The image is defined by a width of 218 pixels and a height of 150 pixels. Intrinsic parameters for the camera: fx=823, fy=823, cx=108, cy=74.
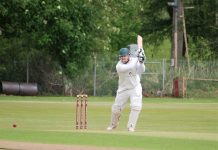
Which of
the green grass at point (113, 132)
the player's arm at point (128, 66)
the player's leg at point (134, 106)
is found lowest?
the green grass at point (113, 132)

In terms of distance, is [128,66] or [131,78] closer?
[128,66]

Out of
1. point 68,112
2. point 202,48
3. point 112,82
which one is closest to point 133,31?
point 202,48

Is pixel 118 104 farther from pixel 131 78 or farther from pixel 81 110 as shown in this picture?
pixel 81 110

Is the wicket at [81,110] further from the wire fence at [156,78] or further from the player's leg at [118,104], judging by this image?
the wire fence at [156,78]

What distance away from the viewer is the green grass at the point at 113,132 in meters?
16.5

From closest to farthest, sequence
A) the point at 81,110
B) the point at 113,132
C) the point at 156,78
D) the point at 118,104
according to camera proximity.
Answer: the point at 113,132 → the point at 118,104 → the point at 81,110 → the point at 156,78

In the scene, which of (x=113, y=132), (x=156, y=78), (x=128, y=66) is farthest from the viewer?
(x=156, y=78)

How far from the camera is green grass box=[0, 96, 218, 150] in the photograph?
54.0 ft

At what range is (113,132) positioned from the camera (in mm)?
19688

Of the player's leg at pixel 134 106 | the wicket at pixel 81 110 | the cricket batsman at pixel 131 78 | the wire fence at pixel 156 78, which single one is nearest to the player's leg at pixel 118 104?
the cricket batsman at pixel 131 78

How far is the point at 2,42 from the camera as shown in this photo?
53281mm

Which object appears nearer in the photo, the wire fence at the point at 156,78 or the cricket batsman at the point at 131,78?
the cricket batsman at the point at 131,78

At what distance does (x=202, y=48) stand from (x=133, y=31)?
21.3 ft

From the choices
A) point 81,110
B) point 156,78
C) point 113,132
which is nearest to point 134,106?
point 113,132
